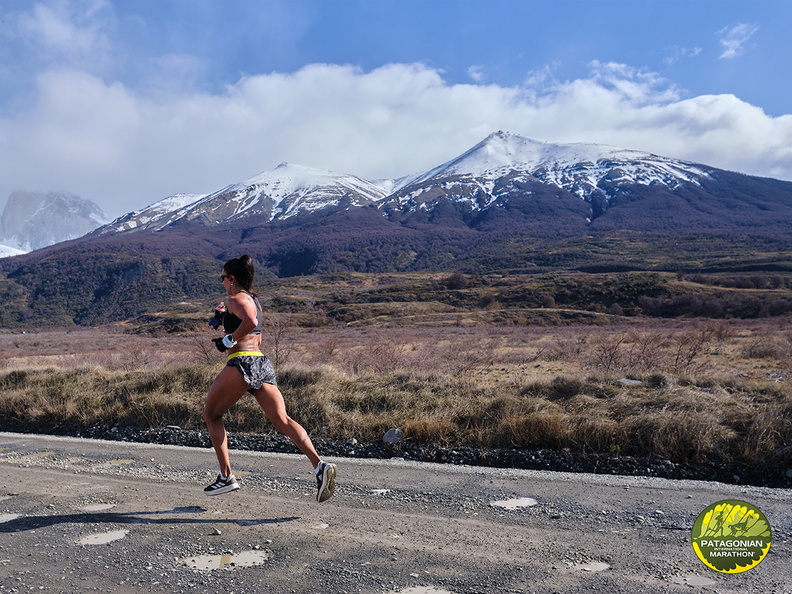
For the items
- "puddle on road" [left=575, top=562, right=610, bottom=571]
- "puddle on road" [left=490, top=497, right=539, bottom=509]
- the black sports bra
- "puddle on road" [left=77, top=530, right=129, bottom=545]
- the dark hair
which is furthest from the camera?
the dark hair

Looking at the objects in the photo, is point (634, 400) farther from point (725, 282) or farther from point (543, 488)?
point (725, 282)

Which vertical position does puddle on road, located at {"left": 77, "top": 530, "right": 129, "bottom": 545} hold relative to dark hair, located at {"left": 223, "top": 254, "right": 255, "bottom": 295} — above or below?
below

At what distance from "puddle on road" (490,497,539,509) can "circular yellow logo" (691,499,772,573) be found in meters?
1.24

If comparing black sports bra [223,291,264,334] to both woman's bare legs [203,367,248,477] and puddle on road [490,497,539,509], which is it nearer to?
woman's bare legs [203,367,248,477]

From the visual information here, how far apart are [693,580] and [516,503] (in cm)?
157

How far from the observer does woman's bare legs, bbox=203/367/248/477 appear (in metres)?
4.78

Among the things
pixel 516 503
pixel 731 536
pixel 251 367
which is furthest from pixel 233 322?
pixel 731 536

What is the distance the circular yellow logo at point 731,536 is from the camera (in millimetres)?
3584

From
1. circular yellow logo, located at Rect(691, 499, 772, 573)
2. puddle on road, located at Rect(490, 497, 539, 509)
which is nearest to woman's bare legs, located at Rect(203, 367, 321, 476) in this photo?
puddle on road, located at Rect(490, 497, 539, 509)

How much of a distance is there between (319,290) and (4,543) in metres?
100

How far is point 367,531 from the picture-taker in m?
4.17

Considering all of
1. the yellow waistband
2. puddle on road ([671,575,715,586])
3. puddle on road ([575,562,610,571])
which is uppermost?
the yellow waistband

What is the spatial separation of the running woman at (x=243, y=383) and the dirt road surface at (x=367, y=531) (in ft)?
0.91

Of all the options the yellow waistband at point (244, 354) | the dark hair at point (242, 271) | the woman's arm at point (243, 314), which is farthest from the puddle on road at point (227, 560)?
the dark hair at point (242, 271)
